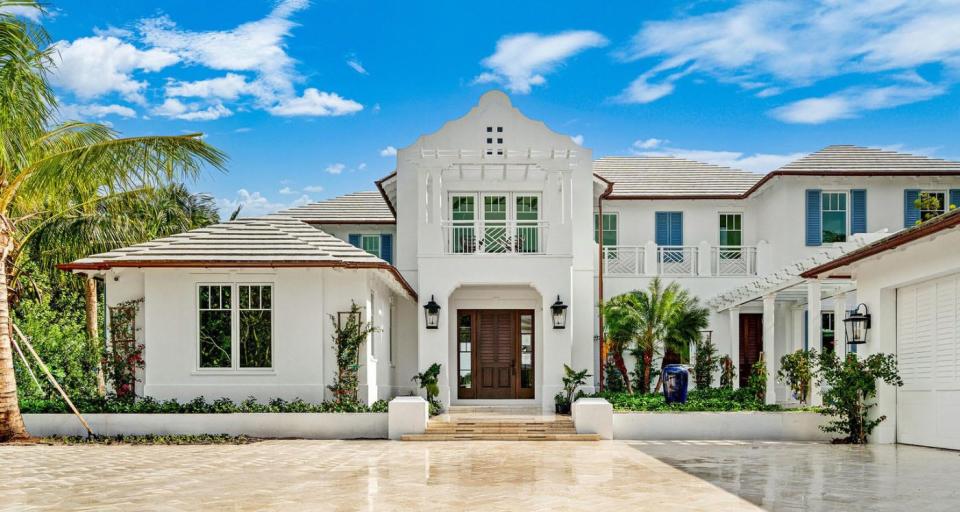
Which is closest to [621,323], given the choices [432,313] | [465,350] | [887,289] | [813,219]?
[465,350]

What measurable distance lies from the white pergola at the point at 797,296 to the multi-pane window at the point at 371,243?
10.1 metres

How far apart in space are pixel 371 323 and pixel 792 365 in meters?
8.41

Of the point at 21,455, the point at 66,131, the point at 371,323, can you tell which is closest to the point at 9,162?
the point at 66,131

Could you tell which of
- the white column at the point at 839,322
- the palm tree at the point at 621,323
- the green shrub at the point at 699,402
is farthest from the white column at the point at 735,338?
the white column at the point at 839,322

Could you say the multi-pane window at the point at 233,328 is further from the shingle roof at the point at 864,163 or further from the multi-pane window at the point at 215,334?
the shingle roof at the point at 864,163

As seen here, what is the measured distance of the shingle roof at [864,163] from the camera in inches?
977

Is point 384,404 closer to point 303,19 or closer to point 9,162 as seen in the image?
point 9,162

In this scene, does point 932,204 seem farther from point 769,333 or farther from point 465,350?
point 465,350

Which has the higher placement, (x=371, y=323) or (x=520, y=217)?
(x=520, y=217)

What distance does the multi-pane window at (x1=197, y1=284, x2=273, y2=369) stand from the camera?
18.0m

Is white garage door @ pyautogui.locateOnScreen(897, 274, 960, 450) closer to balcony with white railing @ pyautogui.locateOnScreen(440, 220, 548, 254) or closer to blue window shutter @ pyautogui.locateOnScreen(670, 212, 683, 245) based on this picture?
balcony with white railing @ pyautogui.locateOnScreen(440, 220, 548, 254)

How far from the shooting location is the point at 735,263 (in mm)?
26438

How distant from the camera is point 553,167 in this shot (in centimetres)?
2066

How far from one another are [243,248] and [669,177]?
15195 mm
